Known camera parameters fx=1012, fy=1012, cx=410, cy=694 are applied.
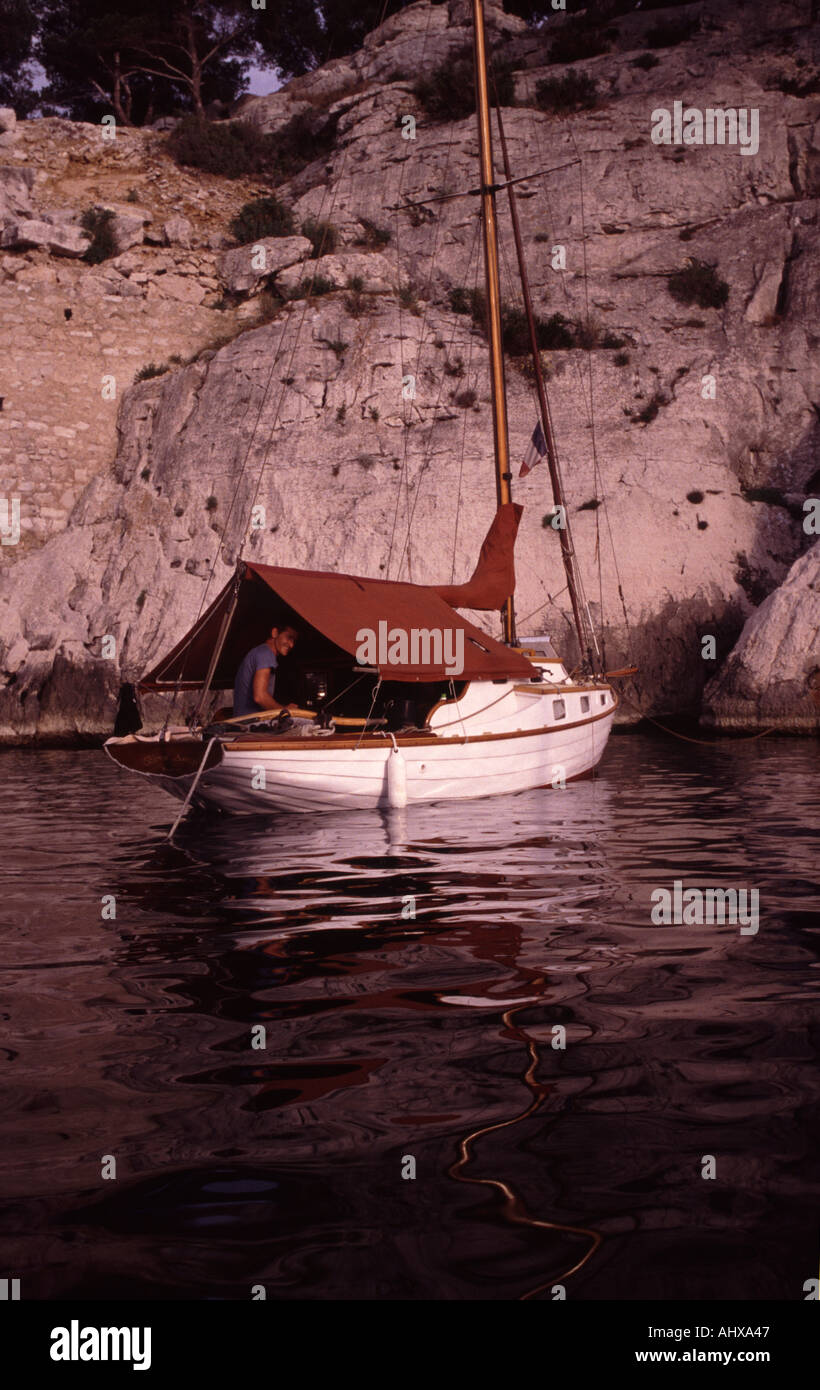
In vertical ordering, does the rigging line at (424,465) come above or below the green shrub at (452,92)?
below

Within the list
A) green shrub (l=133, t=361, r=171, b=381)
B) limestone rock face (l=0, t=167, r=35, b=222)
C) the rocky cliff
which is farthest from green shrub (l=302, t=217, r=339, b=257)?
limestone rock face (l=0, t=167, r=35, b=222)

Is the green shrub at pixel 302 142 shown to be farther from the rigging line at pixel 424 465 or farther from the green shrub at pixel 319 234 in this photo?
the rigging line at pixel 424 465

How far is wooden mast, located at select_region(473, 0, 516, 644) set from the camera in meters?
16.9

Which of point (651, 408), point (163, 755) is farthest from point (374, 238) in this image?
point (163, 755)

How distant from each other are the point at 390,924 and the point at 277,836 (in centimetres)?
424

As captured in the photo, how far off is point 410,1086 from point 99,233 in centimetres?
3789

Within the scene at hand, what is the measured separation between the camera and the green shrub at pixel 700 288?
3278 cm

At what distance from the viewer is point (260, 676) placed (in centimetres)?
1203

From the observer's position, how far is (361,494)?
95.3 feet

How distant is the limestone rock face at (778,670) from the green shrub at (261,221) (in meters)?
24.7

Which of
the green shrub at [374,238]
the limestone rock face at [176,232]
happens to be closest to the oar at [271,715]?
the green shrub at [374,238]
